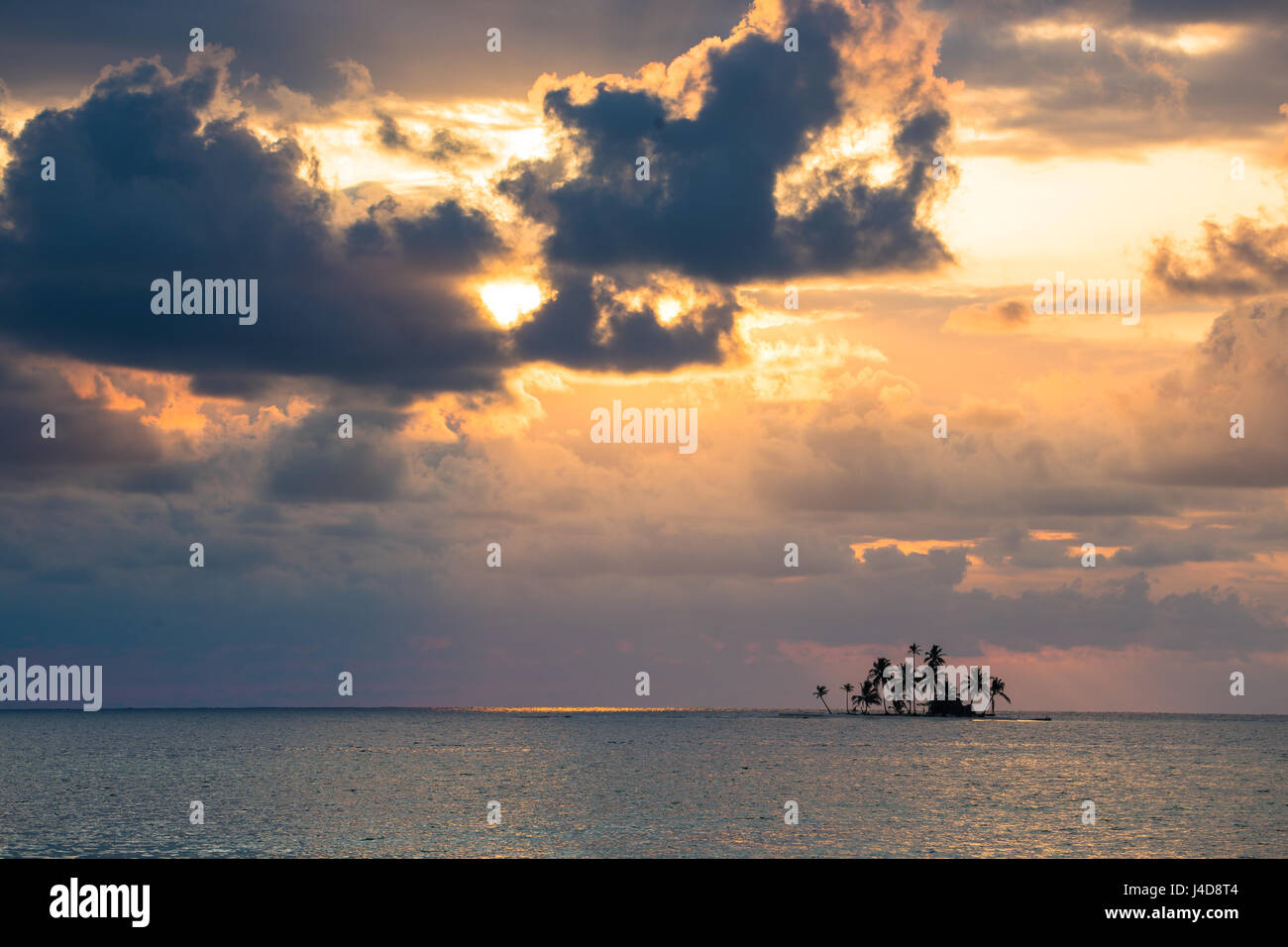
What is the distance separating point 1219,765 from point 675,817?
10738 centimetres

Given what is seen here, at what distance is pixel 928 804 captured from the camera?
9075cm

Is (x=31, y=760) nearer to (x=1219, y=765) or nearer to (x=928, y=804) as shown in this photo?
(x=928, y=804)

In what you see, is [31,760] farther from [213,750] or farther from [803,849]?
[803,849]

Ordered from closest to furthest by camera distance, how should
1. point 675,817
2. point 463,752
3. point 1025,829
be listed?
point 1025,829
point 675,817
point 463,752

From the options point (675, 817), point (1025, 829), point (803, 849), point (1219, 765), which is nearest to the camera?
point (803, 849)

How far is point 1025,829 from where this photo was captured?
74.5m
